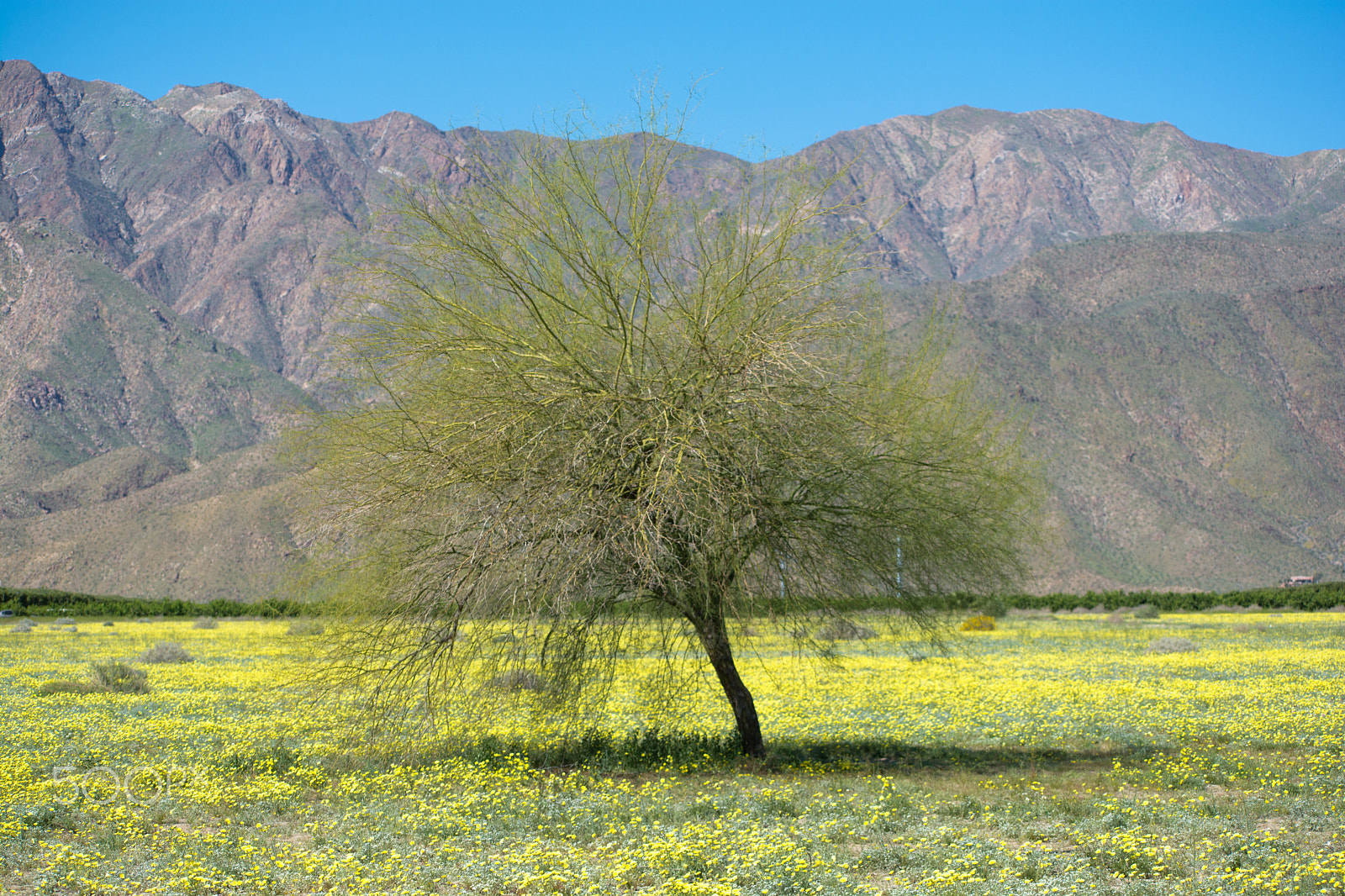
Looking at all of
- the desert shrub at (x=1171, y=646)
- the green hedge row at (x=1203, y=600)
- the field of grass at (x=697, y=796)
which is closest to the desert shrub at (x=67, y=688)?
the field of grass at (x=697, y=796)

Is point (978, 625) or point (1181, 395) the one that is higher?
point (1181, 395)

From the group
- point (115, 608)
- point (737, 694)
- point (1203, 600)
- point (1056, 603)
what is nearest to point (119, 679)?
point (737, 694)

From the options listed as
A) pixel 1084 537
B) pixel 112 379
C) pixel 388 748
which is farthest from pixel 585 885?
pixel 112 379

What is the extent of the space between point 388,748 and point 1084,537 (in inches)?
3139

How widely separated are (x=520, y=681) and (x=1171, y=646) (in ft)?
79.2

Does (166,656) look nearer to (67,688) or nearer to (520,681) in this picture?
(67,688)

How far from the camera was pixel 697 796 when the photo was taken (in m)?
10.1

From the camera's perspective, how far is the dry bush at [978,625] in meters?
43.5

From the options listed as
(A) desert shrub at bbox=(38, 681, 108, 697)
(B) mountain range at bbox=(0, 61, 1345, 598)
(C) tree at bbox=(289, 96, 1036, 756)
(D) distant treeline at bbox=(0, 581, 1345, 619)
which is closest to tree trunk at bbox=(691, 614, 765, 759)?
(C) tree at bbox=(289, 96, 1036, 756)

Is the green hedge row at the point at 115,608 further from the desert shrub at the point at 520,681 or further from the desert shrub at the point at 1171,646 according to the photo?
the desert shrub at the point at 520,681

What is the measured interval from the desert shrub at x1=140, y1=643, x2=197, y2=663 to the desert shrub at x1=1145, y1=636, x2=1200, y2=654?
1095 inches

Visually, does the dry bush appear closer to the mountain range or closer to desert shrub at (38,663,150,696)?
the mountain range

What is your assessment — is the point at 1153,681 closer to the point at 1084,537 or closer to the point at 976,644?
the point at 976,644

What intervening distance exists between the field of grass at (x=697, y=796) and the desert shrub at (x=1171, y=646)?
32.5ft
